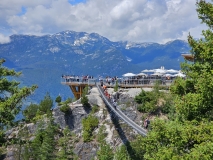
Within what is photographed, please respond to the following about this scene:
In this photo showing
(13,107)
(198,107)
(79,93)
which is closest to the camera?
(198,107)

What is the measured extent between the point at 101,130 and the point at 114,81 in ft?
36.0

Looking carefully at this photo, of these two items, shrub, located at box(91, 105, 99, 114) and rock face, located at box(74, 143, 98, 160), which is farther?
shrub, located at box(91, 105, 99, 114)

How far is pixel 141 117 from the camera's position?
30734 millimetres

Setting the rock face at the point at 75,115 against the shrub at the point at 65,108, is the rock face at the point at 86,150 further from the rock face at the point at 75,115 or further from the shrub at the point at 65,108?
the shrub at the point at 65,108

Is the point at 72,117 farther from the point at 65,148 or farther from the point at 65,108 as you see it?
the point at 65,148

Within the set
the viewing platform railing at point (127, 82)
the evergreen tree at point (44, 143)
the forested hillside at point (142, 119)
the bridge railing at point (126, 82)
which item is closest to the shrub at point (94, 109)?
the forested hillside at point (142, 119)

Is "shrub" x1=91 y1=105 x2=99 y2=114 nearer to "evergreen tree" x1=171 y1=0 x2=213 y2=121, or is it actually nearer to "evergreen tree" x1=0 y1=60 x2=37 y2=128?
"evergreen tree" x1=0 y1=60 x2=37 y2=128

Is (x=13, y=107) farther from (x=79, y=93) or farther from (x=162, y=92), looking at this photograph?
(x=79, y=93)

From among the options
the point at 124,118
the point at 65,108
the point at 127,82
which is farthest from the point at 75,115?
the point at 124,118

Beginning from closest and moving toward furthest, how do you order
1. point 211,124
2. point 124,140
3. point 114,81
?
point 211,124 → point 124,140 → point 114,81

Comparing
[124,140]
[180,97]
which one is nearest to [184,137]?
[180,97]

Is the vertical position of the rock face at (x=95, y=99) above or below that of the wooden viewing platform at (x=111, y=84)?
below

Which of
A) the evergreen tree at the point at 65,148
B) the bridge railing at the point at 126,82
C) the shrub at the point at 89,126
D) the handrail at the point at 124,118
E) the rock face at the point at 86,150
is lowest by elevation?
the rock face at the point at 86,150

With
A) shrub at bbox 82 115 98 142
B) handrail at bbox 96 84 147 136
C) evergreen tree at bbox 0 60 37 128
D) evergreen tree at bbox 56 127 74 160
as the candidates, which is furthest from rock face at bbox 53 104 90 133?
evergreen tree at bbox 0 60 37 128
